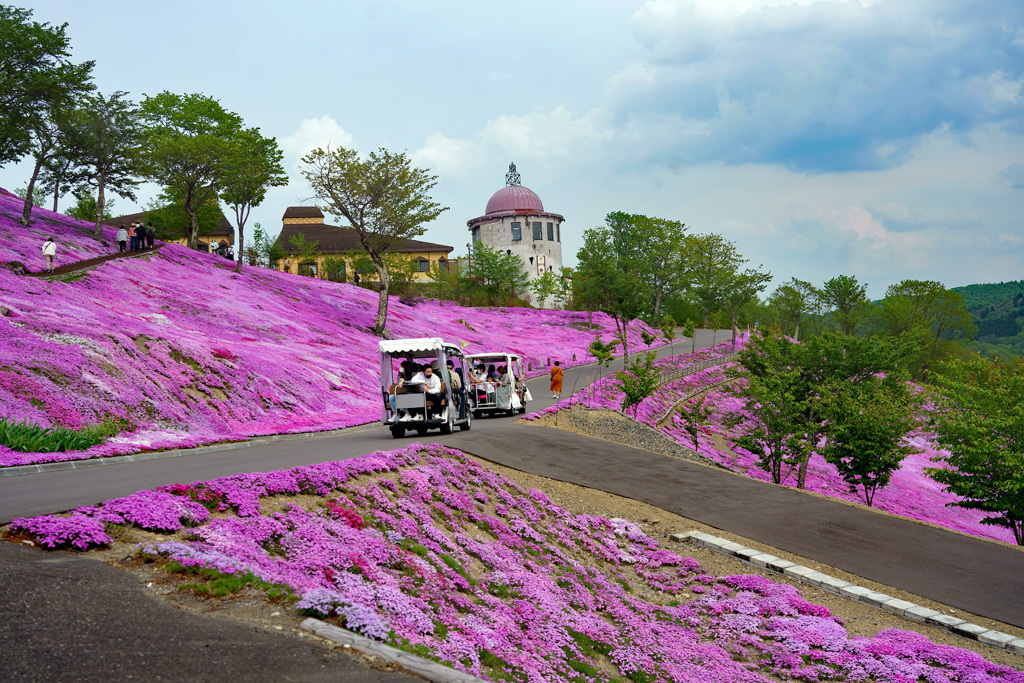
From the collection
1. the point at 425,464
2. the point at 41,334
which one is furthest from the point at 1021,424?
A: the point at 41,334

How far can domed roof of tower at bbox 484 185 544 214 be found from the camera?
95.4 meters

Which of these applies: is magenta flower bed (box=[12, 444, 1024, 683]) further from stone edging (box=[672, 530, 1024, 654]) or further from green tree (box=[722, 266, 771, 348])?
green tree (box=[722, 266, 771, 348])

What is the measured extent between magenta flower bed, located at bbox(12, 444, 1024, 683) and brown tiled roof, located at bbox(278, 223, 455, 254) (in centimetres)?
7388

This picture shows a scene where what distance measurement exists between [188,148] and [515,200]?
5119cm

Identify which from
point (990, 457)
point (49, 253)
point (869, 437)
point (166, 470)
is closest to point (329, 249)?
point (49, 253)

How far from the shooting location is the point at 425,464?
14.7 meters

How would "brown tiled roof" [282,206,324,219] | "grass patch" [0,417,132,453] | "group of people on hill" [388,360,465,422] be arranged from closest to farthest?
"grass patch" [0,417,132,453], "group of people on hill" [388,360,465,422], "brown tiled roof" [282,206,324,219]

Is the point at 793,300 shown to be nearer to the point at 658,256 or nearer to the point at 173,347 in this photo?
the point at 658,256

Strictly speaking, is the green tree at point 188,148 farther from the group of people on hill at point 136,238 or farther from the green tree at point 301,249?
the green tree at point 301,249

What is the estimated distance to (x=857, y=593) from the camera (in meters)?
13.0

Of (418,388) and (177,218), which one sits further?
(177,218)

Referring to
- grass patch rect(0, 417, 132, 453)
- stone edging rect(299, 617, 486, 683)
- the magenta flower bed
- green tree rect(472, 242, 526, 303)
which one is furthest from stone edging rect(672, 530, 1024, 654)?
green tree rect(472, 242, 526, 303)

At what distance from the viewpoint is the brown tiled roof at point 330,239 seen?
8738cm

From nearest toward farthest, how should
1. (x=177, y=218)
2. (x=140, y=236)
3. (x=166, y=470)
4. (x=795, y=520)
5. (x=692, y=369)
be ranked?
(x=166, y=470), (x=795, y=520), (x=140, y=236), (x=692, y=369), (x=177, y=218)
